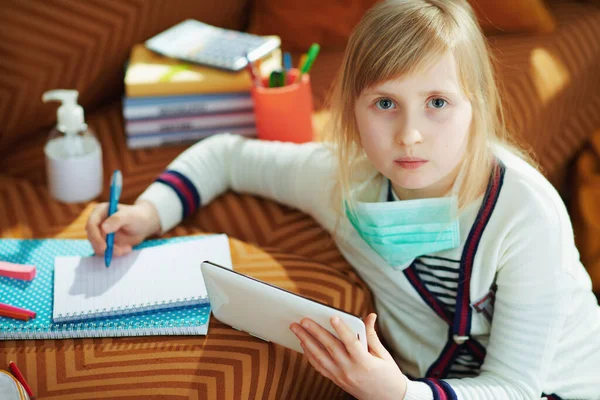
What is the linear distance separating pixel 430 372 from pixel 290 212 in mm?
303

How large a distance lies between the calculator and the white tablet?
0.52 m

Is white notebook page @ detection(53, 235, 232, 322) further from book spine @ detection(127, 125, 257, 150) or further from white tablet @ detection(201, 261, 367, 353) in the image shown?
book spine @ detection(127, 125, 257, 150)

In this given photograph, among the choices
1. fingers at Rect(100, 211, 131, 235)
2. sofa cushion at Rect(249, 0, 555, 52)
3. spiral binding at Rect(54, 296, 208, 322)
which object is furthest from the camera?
sofa cushion at Rect(249, 0, 555, 52)

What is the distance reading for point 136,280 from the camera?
872mm

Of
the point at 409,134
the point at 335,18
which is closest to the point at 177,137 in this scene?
the point at 335,18

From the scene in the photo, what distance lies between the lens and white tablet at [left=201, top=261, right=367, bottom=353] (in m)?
0.71

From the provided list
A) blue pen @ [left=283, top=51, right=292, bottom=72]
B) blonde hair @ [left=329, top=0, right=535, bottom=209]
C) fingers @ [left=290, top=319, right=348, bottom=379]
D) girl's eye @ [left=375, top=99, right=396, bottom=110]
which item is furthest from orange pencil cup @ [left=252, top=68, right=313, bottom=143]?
fingers @ [left=290, top=319, right=348, bottom=379]

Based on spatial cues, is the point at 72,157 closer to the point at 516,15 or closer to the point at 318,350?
the point at 318,350

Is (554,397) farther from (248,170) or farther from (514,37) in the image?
(514,37)

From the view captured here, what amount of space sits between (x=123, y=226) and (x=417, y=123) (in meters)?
0.41

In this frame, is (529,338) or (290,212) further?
(290,212)

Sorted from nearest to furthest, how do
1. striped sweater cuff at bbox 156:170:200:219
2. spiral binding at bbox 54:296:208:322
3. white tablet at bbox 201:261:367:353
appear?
white tablet at bbox 201:261:367:353 < spiral binding at bbox 54:296:208:322 < striped sweater cuff at bbox 156:170:200:219

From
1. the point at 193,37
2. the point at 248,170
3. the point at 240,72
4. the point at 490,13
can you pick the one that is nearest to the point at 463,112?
the point at 248,170

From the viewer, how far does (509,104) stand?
4.00 feet
